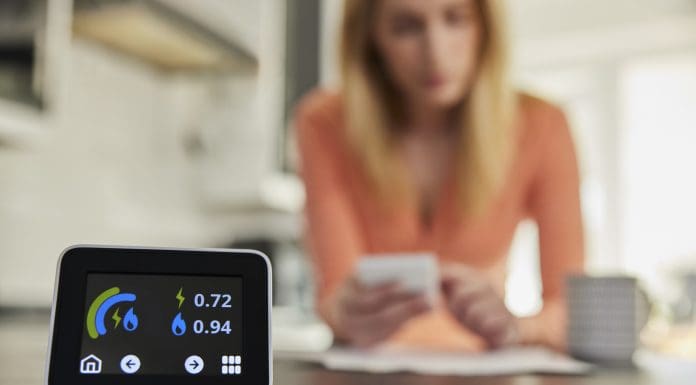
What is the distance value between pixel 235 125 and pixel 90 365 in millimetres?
2297

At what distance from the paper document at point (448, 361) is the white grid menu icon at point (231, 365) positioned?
0.27 meters

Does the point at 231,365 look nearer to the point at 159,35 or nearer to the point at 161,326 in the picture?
the point at 161,326

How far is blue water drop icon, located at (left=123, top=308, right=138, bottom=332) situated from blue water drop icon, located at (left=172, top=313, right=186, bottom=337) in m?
0.02

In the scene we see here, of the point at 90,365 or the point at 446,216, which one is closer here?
the point at 90,365

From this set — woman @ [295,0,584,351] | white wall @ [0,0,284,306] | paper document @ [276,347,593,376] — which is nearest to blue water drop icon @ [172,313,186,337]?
paper document @ [276,347,593,376]

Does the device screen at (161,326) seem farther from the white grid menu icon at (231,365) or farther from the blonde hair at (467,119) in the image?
the blonde hair at (467,119)

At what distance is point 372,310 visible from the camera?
88 cm

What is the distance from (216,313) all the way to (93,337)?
0.08 m

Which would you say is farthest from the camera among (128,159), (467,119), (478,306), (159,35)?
(128,159)

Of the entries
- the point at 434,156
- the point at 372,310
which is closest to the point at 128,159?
the point at 434,156

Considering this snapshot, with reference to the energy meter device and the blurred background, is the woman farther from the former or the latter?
the energy meter device

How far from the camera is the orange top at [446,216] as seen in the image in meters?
1.17

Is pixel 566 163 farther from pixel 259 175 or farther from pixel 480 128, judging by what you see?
pixel 259 175

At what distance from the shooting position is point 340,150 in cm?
127
